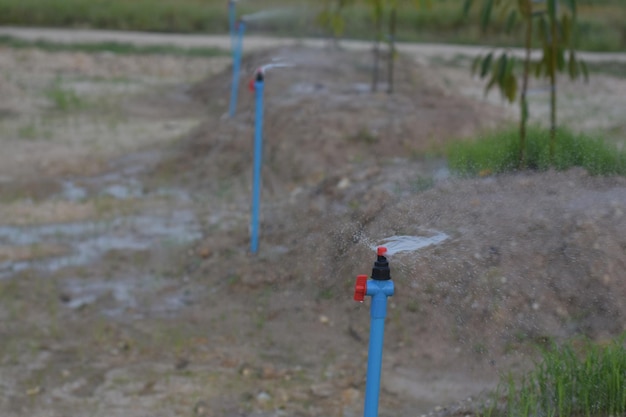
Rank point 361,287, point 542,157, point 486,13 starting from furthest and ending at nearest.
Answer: point 486,13, point 542,157, point 361,287

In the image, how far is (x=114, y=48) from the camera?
1527 cm

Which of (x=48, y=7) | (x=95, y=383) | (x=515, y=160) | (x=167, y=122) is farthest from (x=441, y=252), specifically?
(x=48, y=7)

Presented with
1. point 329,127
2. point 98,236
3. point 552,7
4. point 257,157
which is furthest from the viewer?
point 329,127

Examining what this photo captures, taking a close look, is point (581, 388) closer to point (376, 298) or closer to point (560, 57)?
point (376, 298)

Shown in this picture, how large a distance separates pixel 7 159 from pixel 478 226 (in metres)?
5.95

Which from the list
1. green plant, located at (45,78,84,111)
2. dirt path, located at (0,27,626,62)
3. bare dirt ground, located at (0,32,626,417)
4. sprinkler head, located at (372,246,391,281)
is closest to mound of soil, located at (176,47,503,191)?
bare dirt ground, located at (0,32,626,417)

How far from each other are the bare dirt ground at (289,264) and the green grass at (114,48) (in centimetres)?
621

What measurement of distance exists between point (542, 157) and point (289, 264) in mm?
1564

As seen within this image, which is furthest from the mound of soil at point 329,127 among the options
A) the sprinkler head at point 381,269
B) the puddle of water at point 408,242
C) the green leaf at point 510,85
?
the sprinkler head at point 381,269

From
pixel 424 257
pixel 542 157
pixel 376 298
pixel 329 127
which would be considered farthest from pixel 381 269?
pixel 329 127

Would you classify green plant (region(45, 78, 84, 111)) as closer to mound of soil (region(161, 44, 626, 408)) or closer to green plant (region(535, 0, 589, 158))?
mound of soil (region(161, 44, 626, 408))

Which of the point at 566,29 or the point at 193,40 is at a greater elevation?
the point at 566,29

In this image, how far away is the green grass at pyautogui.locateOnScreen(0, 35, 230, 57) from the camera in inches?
592

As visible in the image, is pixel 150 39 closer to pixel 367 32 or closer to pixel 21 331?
pixel 367 32
